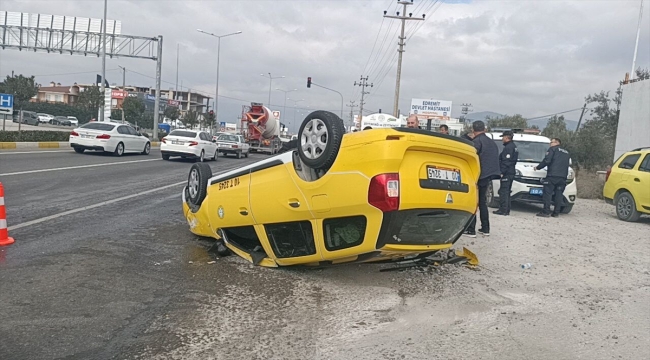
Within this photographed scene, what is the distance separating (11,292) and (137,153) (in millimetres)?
Answer: 21050

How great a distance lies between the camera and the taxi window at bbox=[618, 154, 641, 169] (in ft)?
37.9

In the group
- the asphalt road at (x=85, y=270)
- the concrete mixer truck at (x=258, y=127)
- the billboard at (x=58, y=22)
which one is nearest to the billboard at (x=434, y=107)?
the concrete mixer truck at (x=258, y=127)

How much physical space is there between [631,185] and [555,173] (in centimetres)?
202

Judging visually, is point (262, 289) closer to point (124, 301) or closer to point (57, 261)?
point (124, 301)

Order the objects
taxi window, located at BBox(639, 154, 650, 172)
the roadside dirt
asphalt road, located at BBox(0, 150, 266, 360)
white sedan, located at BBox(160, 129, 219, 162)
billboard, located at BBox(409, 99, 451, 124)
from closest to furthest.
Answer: asphalt road, located at BBox(0, 150, 266, 360) < the roadside dirt < taxi window, located at BBox(639, 154, 650, 172) < white sedan, located at BBox(160, 129, 219, 162) < billboard, located at BBox(409, 99, 451, 124)

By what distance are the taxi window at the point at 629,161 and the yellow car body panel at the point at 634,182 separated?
36mm

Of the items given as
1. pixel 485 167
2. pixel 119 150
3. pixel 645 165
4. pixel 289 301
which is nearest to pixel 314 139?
pixel 289 301

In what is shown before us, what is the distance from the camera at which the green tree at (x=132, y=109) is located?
5847 centimetres

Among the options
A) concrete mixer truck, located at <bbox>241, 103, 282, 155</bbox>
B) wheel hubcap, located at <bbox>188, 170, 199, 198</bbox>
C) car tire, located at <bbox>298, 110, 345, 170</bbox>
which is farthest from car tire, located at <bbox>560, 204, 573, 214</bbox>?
concrete mixer truck, located at <bbox>241, 103, 282, 155</bbox>

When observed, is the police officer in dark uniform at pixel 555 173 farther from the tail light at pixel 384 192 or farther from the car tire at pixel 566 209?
the tail light at pixel 384 192

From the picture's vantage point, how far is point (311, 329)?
421cm

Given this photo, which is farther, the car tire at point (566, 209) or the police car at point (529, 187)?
the car tire at point (566, 209)

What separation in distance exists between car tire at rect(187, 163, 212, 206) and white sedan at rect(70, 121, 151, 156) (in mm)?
15339

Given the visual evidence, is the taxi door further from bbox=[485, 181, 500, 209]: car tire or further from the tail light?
bbox=[485, 181, 500, 209]: car tire
